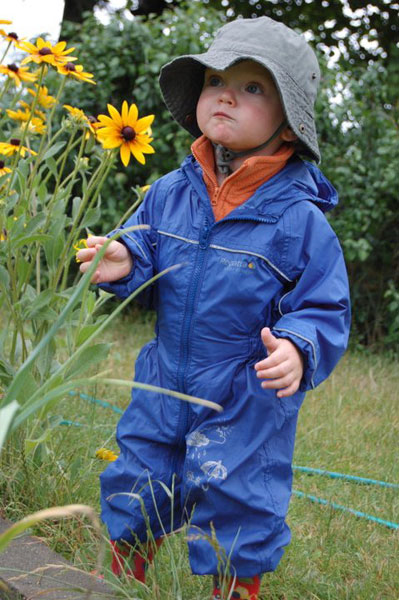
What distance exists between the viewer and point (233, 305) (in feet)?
5.57

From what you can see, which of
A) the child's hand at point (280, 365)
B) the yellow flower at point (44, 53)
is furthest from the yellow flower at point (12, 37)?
the child's hand at point (280, 365)

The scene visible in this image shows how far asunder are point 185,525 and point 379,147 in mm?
3571

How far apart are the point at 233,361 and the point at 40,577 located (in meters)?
0.56

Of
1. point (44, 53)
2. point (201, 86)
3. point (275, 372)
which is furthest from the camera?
point (44, 53)

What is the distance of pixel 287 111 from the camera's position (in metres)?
1.70

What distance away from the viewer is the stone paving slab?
1.50 metres

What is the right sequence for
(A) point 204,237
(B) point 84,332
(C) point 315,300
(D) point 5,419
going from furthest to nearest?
1. (B) point 84,332
2. (A) point 204,237
3. (C) point 315,300
4. (D) point 5,419

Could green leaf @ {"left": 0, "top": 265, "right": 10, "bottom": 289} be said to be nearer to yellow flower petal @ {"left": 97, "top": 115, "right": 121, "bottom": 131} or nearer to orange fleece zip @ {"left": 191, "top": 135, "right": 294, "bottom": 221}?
yellow flower petal @ {"left": 97, "top": 115, "right": 121, "bottom": 131}

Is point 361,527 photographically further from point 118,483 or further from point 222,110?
point 222,110

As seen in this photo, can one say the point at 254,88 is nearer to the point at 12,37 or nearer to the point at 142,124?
the point at 142,124

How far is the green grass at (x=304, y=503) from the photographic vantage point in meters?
1.85

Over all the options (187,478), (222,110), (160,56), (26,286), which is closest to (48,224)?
(26,286)

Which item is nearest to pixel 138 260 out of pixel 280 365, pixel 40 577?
pixel 280 365

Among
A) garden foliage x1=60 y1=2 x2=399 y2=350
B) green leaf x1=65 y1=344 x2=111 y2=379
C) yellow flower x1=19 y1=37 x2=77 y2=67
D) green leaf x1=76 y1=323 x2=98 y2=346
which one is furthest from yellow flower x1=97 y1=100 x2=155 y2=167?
garden foliage x1=60 y1=2 x2=399 y2=350
